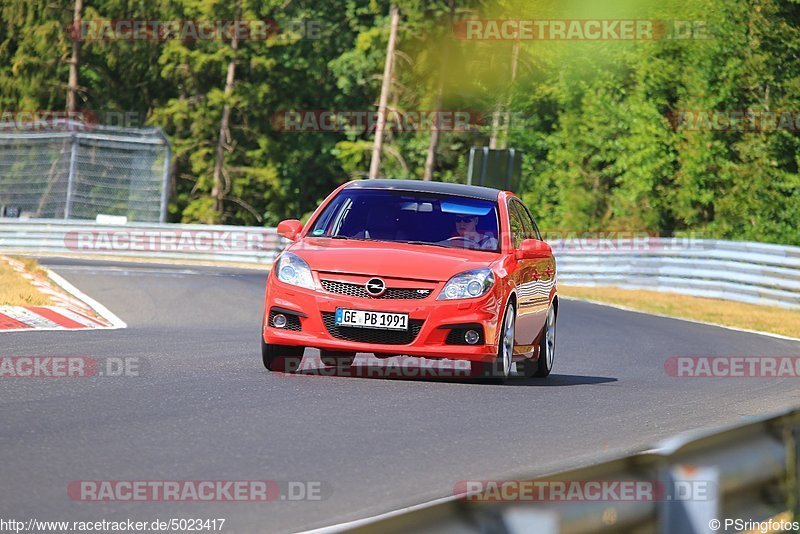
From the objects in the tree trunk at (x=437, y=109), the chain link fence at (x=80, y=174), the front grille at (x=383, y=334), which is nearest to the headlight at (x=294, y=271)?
the front grille at (x=383, y=334)

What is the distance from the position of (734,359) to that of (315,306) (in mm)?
6305

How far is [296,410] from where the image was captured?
29.3 feet

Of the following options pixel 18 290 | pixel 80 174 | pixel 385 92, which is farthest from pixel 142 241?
pixel 18 290

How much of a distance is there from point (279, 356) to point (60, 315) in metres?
5.33

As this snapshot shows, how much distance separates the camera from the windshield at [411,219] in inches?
473

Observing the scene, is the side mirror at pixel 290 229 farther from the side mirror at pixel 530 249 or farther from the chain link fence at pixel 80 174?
the chain link fence at pixel 80 174

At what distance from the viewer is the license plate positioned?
428 inches

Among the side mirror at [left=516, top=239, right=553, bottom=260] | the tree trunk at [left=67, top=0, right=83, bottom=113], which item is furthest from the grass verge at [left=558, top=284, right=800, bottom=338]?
the tree trunk at [left=67, top=0, right=83, bottom=113]

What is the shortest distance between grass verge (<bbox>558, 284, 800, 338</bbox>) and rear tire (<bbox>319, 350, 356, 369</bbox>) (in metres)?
9.79

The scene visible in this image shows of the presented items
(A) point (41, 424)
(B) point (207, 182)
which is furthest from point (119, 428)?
(B) point (207, 182)

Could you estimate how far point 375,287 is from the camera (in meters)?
10.9

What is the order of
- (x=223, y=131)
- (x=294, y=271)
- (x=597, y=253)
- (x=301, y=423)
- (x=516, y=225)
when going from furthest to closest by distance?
(x=223, y=131), (x=597, y=253), (x=516, y=225), (x=294, y=271), (x=301, y=423)

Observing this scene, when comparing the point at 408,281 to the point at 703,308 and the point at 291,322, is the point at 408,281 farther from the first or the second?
the point at 703,308

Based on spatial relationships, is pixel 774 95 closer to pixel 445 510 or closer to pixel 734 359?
pixel 734 359
